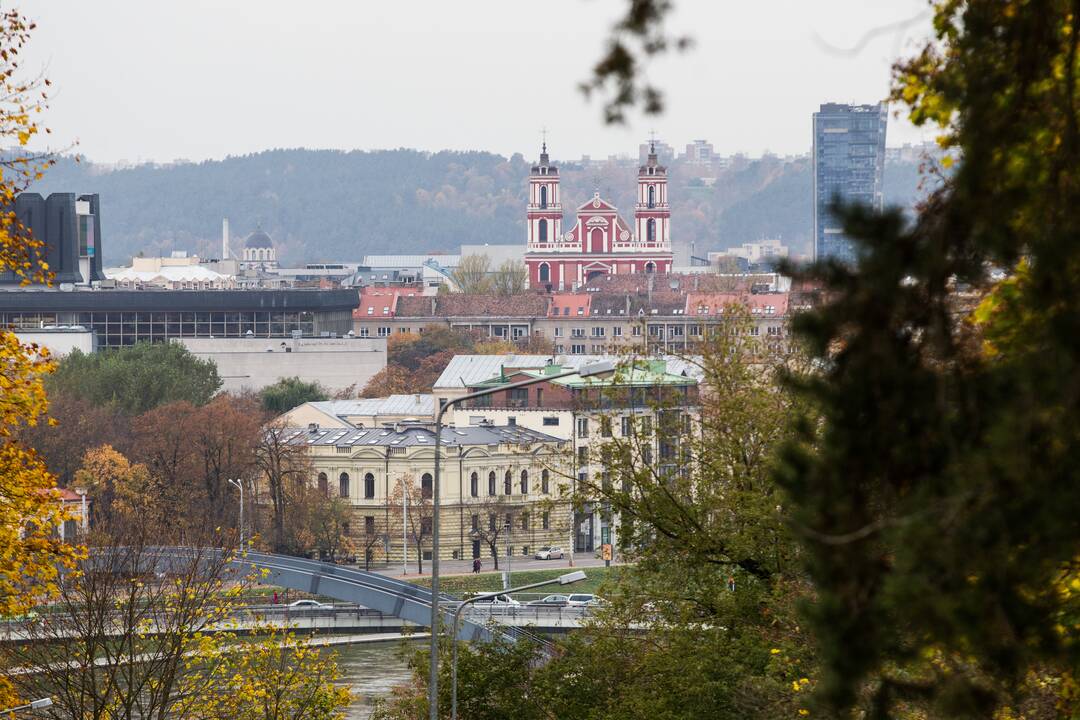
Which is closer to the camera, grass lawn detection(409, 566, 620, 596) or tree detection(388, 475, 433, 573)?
grass lawn detection(409, 566, 620, 596)

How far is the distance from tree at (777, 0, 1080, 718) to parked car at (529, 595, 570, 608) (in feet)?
177

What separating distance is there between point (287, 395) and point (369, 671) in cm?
4353

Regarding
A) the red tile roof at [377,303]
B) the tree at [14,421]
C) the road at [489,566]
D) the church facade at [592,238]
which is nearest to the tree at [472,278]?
the church facade at [592,238]

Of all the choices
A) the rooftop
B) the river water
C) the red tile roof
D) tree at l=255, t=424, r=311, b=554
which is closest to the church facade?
the red tile roof

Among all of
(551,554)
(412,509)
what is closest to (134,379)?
(412,509)

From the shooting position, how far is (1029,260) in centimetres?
739

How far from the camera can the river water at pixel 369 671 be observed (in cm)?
4356

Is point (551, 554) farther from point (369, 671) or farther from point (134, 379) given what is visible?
point (134, 379)

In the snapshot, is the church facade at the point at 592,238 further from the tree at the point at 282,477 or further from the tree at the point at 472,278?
the tree at the point at 282,477

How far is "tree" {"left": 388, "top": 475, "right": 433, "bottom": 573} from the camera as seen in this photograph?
74.8 m

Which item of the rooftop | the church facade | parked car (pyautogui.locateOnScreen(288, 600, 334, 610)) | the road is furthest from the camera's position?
the church facade

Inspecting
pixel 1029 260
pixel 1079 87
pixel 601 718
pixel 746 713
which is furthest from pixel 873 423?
pixel 601 718

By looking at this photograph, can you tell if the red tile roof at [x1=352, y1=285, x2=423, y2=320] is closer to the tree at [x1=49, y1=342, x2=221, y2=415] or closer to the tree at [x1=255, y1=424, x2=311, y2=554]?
the tree at [x1=49, y1=342, x2=221, y2=415]

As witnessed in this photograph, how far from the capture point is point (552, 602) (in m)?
63.6
